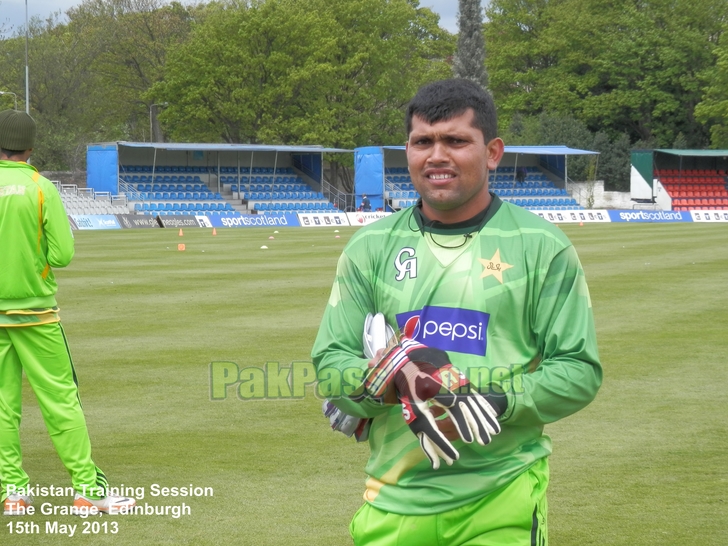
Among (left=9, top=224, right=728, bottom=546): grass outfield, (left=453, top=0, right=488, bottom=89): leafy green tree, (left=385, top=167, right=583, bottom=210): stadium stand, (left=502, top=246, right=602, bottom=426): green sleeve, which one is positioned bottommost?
(left=385, top=167, right=583, bottom=210): stadium stand

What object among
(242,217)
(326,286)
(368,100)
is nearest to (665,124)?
(368,100)

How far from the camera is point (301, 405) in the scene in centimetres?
978

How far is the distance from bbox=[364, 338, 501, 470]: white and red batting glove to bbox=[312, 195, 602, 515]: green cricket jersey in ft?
0.32

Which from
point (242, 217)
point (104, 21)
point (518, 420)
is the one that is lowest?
point (242, 217)

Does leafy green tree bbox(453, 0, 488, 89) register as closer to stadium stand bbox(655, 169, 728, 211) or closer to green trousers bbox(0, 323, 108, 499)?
stadium stand bbox(655, 169, 728, 211)

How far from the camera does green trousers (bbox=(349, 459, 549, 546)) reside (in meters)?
3.22

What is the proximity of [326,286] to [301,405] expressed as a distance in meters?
9.85

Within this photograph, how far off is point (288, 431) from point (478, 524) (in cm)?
556

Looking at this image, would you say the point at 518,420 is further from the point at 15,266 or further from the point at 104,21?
the point at 104,21

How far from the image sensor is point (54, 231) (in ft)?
20.0

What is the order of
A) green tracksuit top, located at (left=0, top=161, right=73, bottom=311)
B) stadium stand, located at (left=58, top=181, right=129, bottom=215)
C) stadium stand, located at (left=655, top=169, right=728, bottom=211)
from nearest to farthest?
1. green tracksuit top, located at (left=0, top=161, right=73, bottom=311)
2. stadium stand, located at (left=58, top=181, right=129, bottom=215)
3. stadium stand, located at (left=655, top=169, right=728, bottom=211)

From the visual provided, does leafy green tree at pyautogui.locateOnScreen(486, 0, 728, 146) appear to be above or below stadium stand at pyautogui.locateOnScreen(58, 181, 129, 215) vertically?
above

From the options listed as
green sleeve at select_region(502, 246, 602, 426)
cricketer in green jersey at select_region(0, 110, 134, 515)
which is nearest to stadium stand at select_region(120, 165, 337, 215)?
cricketer in green jersey at select_region(0, 110, 134, 515)

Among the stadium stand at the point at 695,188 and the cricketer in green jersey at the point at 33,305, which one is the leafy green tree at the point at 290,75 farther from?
the cricketer in green jersey at the point at 33,305
